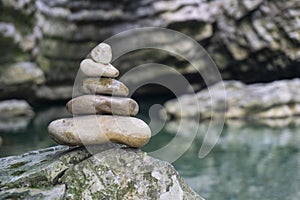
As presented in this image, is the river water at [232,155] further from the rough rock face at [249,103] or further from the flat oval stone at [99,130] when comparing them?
the flat oval stone at [99,130]

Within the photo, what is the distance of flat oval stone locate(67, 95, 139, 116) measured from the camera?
3432 millimetres

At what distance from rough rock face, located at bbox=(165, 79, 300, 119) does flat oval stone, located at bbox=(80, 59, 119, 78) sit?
926 cm

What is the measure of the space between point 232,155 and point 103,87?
16.2ft

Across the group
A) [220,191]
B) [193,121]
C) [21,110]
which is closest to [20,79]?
[21,110]

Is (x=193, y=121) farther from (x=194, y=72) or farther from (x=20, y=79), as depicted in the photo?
(x=20, y=79)

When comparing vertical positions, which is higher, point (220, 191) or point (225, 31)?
point (225, 31)

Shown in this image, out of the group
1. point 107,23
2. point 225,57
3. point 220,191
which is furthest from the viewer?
point 225,57

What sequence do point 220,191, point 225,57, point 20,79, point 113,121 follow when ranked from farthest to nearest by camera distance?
1. point 225,57
2. point 20,79
3. point 220,191
4. point 113,121

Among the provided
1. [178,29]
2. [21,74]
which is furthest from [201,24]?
[21,74]

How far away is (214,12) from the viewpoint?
590 inches

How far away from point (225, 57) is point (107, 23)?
4953 mm

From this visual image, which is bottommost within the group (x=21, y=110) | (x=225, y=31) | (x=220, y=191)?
(x=21, y=110)

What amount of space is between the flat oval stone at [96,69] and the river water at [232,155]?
256 centimetres

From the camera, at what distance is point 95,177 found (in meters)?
3.16
